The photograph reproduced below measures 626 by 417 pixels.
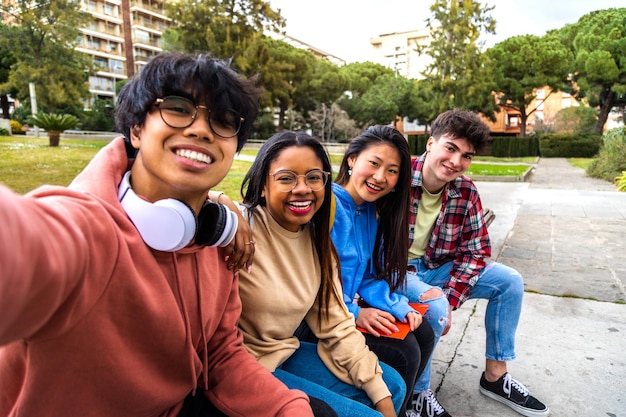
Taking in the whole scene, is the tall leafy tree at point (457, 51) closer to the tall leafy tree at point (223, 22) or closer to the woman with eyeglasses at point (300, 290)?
the tall leafy tree at point (223, 22)

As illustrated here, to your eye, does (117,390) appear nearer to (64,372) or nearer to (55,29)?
(64,372)

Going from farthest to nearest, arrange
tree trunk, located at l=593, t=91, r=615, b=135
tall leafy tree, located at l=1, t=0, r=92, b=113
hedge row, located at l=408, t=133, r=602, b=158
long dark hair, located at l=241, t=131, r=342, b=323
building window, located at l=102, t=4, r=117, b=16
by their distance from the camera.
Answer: building window, located at l=102, t=4, r=117, b=16 → tree trunk, located at l=593, t=91, r=615, b=135 → hedge row, located at l=408, t=133, r=602, b=158 → tall leafy tree, located at l=1, t=0, r=92, b=113 → long dark hair, located at l=241, t=131, r=342, b=323

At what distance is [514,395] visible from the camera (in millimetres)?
2320

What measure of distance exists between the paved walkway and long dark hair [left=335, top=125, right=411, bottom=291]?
829mm

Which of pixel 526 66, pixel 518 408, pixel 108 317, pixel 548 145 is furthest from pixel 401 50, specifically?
pixel 108 317

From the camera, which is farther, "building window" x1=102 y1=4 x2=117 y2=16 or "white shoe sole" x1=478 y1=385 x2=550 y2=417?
"building window" x1=102 y1=4 x2=117 y2=16

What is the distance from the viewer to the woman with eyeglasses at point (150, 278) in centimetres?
87

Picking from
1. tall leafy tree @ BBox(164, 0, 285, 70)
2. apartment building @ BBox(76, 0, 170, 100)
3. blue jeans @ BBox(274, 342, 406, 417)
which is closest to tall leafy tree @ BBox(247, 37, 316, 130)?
tall leafy tree @ BBox(164, 0, 285, 70)

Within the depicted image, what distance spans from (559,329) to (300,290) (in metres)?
2.39

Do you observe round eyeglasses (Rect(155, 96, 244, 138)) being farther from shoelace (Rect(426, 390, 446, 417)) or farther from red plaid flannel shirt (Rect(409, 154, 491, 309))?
shoelace (Rect(426, 390, 446, 417))

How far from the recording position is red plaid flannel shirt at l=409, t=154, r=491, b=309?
2410 mm

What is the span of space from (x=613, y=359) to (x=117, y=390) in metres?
2.88

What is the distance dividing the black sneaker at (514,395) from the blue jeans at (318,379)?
0.92 metres

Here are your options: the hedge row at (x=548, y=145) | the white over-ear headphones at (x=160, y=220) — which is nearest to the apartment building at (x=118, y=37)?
the hedge row at (x=548, y=145)
